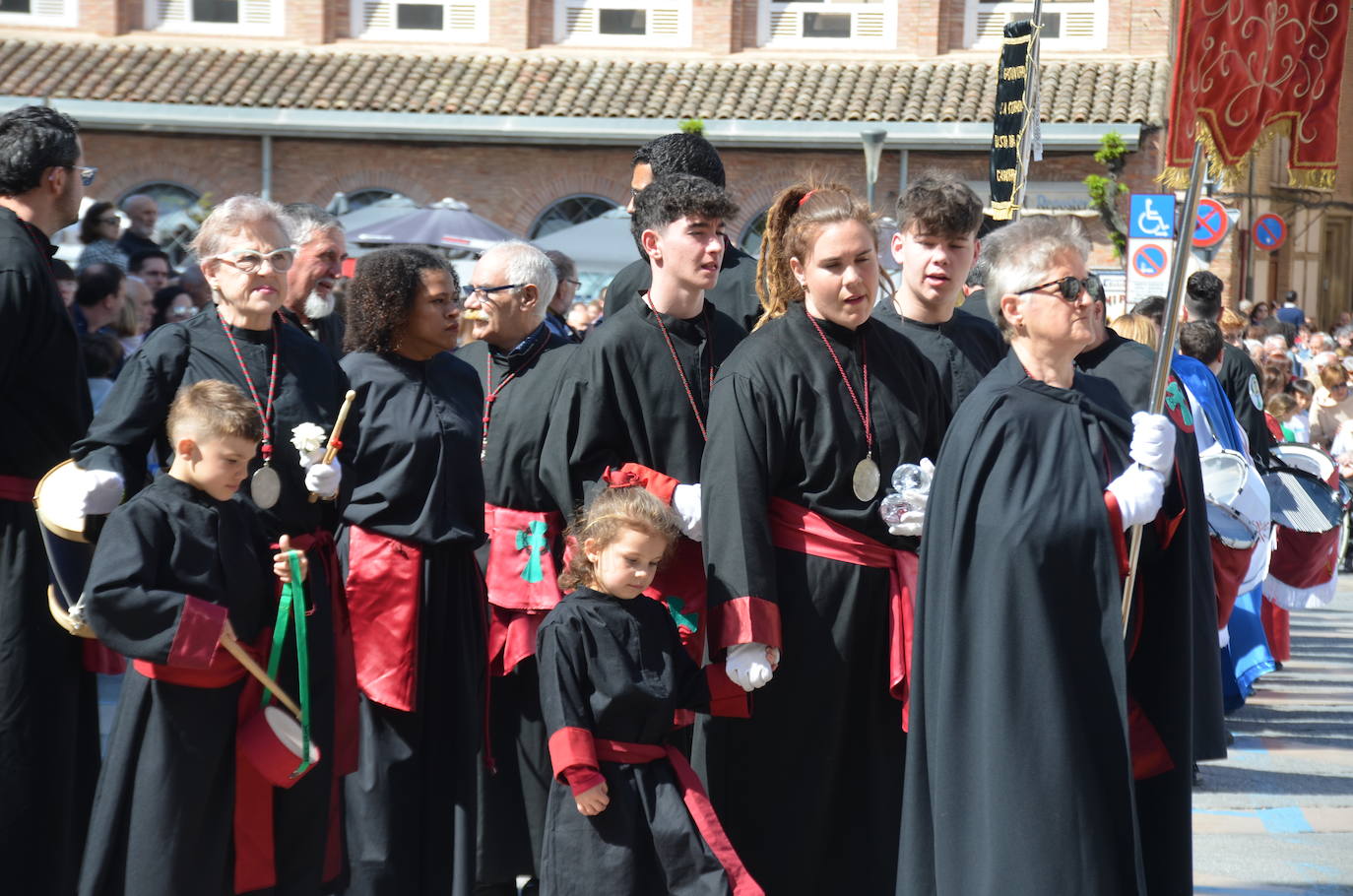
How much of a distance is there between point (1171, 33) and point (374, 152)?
37.7 feet

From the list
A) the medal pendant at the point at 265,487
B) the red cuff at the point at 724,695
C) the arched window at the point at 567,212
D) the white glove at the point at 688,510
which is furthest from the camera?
the arched window at the point at 567,212

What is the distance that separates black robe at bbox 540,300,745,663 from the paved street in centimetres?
246

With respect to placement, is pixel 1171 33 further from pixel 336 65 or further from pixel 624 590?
pixel 624 590

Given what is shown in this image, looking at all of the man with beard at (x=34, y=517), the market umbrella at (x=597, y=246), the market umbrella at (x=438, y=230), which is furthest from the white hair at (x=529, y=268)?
the market umbrella at (x=597, y=246)

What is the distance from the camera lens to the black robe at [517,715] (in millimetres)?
5355

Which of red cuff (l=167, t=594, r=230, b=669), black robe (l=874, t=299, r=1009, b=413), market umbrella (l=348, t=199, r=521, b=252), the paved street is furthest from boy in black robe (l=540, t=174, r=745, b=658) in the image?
market umbrella (l=348, t=199, r=521, b=252)

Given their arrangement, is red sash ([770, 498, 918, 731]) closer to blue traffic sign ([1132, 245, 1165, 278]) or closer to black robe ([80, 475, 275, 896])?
black robe ([80, 475, 275, 896])

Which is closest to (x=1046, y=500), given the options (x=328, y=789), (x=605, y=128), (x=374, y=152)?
(x=328, y=789)

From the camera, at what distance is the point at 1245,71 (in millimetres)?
5387

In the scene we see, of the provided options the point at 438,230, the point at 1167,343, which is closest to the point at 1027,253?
the point at 1167,343

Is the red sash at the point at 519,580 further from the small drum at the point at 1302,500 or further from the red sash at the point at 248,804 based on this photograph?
the small drum at the point at 1302,500

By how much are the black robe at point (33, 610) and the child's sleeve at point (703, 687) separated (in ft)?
5.28

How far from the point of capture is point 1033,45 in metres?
11.4

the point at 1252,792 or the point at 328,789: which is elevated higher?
the point at 328,789
